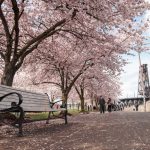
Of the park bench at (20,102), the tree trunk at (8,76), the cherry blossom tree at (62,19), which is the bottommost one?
the park bench at (20,102)

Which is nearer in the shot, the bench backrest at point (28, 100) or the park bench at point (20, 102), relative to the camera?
the park bench at point (20, 102)

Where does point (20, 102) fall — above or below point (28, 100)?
below

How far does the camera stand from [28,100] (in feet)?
41.3

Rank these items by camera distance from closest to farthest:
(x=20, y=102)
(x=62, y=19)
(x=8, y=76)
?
(x=20, y=102)
(x=8, y=76)
(x=62, y=19)

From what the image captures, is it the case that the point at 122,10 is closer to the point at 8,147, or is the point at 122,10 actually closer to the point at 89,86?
the point at 8,147

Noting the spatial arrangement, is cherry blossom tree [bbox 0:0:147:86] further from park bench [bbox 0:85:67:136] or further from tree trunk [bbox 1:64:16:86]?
park bench [bbox 0:85:67:136]

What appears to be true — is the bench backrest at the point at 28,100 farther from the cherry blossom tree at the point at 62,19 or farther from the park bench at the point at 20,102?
the cherry blossom tree at the point at 62,19

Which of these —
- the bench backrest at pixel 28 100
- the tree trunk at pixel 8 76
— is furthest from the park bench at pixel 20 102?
the tree trunk at pixel 8 76

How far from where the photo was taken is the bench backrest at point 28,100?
10545 millimetres

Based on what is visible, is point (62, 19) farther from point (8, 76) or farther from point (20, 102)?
point (20, 102)

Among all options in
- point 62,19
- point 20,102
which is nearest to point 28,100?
point 20,102

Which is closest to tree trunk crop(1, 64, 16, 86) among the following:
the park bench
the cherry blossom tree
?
the cherry blossom tree

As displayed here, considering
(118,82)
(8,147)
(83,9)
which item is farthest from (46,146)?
(118,82)

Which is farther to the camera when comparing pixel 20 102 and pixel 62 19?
pixel 62 19
